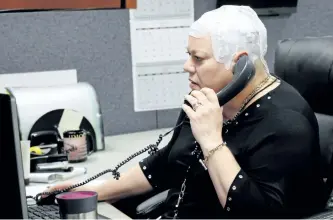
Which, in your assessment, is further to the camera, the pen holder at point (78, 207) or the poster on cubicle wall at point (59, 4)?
the pen holder at point (78, 207)

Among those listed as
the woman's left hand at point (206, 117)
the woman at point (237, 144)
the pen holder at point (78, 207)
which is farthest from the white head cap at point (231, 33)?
the pen holder at point (78, 207)

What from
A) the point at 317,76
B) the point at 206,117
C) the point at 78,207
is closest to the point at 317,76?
the point at 317,76

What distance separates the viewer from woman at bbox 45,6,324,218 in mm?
1276

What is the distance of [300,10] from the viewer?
235 cm

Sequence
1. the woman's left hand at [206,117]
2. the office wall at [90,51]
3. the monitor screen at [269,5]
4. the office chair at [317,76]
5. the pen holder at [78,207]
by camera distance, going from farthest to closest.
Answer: the monitor screen at [269,5] < the office wall at [90,51] < the office chair at [317,76] < the woman's left hand at [206,117] < the pen holder at [78,207]

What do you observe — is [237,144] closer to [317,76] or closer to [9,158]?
[317,76]

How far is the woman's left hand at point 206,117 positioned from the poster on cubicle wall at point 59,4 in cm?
67

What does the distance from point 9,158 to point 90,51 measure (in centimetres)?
137

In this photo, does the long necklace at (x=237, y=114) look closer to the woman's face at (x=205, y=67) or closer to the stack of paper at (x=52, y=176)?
the woman's face at (x=205, y=67)

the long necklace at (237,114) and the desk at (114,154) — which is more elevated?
the long necklace at (237,114)

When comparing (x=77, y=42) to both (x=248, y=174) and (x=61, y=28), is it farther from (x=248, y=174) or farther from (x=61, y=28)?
(x=248, y=174)

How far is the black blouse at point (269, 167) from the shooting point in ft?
4.15

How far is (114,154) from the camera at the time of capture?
6.11ft

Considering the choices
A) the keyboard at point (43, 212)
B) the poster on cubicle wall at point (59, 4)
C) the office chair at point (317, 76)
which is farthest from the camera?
the office chair at point (317, 76)
